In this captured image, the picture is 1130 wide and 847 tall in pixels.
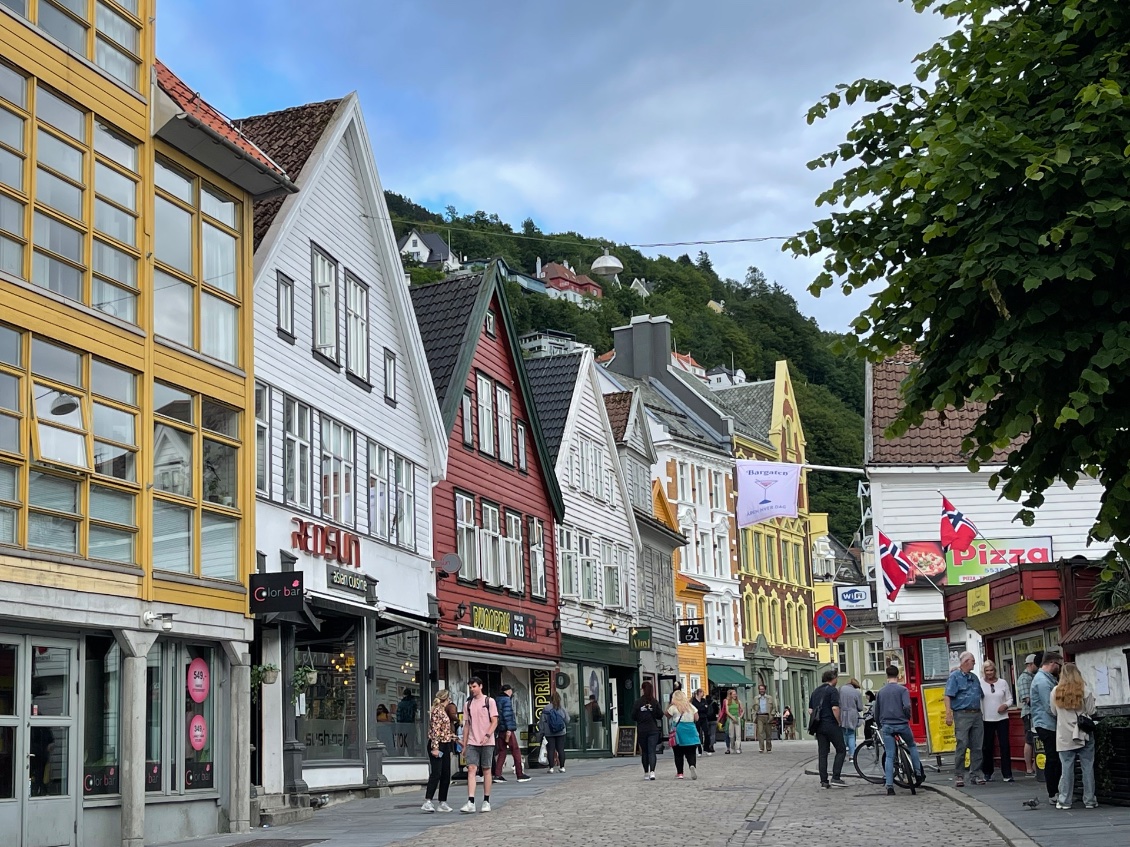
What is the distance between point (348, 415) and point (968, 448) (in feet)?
52.1

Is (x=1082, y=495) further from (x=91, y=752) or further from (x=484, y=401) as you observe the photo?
(x=91, y=752)

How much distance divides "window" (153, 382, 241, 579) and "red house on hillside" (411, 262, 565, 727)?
426 inches

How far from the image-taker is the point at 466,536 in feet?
108

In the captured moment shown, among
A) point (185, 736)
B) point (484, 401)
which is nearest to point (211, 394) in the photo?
point (185, 736)

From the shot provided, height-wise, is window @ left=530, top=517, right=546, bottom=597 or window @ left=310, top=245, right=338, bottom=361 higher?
window @ left=310, top=245, right=338, bottom=361

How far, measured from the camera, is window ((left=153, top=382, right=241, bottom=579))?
60.6 feet

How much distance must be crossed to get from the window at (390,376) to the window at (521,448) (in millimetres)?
8174

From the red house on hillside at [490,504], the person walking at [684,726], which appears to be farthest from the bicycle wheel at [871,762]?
the red house on hillside at [490,504]

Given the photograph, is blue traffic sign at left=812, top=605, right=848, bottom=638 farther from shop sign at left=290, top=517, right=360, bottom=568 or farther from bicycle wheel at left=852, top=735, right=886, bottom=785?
shop sign at left=290, top=517, right=360, bottom=568

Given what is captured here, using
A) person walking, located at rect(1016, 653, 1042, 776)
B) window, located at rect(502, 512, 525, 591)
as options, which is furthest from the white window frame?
person walking, located at rect(1016, 653, 1042, 776)

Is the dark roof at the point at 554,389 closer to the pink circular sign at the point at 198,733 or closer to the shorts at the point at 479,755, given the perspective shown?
the shorts at the point at 479,755

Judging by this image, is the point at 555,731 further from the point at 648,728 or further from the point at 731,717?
the point at 731,717

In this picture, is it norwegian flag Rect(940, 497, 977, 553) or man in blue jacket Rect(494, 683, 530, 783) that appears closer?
man in blue jacket Rect(494, 683, 530, 783)

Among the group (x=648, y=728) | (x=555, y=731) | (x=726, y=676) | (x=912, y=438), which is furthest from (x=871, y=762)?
(x=726, y=676)
